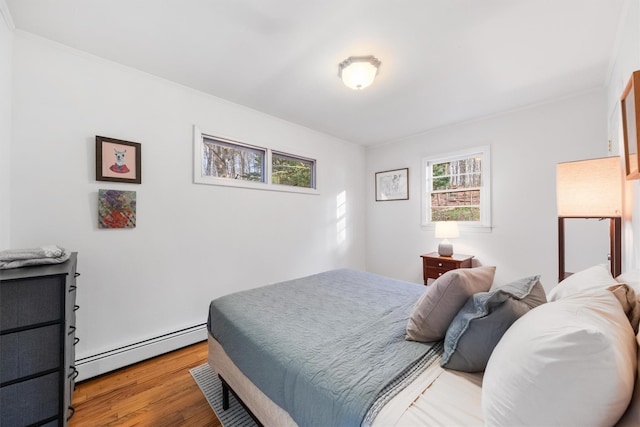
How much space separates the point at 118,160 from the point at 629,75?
3.66m

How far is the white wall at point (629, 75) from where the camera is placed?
4.56 ft

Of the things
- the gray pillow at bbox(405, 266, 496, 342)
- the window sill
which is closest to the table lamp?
the window sill

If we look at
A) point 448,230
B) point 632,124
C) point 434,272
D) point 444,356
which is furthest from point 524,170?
point 444,356

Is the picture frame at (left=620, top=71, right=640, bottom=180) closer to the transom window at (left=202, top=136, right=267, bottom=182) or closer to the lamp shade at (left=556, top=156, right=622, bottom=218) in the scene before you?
the lamp shade at (left=556, top=156, right=622, bottom=218)

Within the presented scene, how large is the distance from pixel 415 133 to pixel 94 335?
4296mm

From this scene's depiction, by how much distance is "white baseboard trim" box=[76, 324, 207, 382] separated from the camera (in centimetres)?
193

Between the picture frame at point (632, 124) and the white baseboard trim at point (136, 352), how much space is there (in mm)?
3291

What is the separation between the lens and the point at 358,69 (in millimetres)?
1963

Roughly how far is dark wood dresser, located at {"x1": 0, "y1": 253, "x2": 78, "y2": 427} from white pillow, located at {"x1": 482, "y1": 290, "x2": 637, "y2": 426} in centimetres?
190

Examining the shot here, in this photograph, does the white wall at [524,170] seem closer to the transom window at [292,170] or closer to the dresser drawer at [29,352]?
the transom window at [292,170]

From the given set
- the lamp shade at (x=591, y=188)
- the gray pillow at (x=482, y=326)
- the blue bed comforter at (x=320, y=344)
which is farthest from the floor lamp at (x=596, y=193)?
the blue bed comforter at (x=320, y=344)

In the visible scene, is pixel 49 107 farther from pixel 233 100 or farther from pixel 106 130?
pixel 233 100

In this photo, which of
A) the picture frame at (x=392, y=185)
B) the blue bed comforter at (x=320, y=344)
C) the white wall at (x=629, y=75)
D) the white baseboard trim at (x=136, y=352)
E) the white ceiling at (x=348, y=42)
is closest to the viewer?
the blue bed comforter at (x=320, y=344)

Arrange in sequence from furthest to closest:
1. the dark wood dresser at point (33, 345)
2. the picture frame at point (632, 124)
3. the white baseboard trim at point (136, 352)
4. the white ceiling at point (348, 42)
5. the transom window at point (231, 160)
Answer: the transom window at point (231, 160), the white baseboard trim at point (136, 352), the white ceiling at point (348, 42), the dark wood dresser at point (33, 345), the picture frame at point (632, 124)
